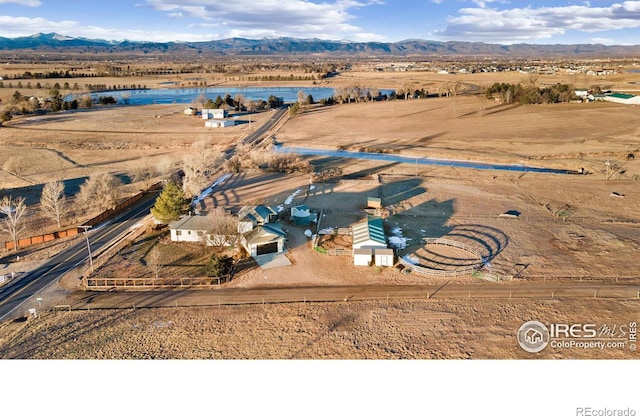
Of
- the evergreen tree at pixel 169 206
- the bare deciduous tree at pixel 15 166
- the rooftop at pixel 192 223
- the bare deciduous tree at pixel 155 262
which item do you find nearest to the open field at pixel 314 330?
the bare deciduous tree at pixel 155 262

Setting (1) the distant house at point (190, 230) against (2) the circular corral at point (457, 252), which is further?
(1) the distant house at point (190, 230)

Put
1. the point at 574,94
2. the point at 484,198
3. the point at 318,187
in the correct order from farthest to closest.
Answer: the point at 574,94 < the point at 318,187 < the point at 484,198

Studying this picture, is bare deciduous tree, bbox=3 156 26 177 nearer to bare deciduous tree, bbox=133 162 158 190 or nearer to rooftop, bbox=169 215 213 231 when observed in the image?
bare deciduous tree, bbox=133 162 158 190

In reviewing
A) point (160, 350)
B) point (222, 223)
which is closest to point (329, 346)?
point (160, 350)

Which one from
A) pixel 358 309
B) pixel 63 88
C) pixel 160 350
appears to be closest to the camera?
pixel 160 350

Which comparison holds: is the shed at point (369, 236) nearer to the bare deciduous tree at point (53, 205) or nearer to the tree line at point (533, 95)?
the bare deciduous tree at point (53, 205)

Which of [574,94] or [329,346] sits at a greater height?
[574,94]

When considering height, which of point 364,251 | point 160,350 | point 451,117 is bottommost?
point 160,350

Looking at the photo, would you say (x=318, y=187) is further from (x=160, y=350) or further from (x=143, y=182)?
(x=160, y=350)
